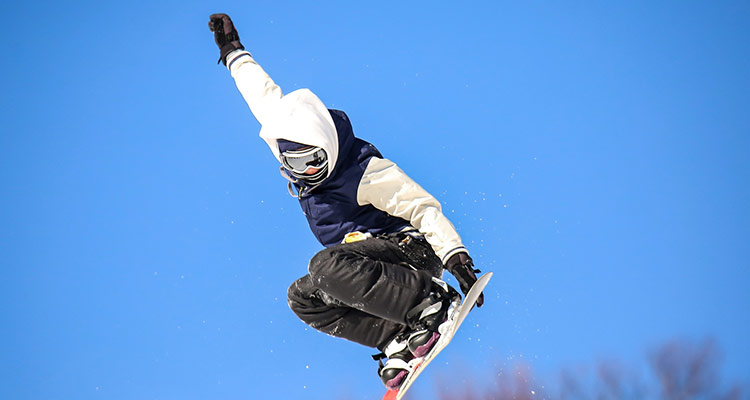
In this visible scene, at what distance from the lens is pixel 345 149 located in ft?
12.3

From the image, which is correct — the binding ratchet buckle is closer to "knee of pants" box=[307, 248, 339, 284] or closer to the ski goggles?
"knee of pants" box=[307, 248, 339, 284]

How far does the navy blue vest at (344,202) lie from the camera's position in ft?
12.2

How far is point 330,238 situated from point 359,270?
0.43m

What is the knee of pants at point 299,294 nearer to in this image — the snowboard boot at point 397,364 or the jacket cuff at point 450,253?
the snowboard boot at point 397,364

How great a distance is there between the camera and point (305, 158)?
3637mm

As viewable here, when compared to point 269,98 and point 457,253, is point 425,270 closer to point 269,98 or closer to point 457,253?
point 457,253

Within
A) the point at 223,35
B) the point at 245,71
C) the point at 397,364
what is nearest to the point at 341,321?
the point at 397,364

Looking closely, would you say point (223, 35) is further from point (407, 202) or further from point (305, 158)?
point (407, 202)

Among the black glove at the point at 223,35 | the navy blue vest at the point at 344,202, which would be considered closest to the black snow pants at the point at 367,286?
the navy blue vest at the point at 344,202

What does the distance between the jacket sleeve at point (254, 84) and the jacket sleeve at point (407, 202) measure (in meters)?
0.76

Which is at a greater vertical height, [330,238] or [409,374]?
[330,238]

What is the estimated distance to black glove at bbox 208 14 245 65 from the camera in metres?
4.34

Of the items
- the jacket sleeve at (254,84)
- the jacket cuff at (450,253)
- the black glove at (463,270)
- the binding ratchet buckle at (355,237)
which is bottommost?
the black glove at (463,270)

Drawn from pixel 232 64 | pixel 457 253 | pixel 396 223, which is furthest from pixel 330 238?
pixel 232 64
